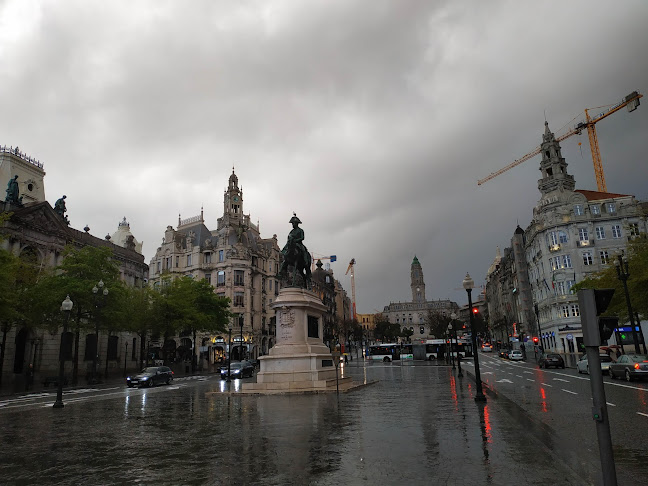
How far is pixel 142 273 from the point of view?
6731cm

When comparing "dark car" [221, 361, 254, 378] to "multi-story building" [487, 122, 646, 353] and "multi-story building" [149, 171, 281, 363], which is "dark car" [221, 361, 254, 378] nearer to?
"multi-story building" [149, 171, 281, 363]

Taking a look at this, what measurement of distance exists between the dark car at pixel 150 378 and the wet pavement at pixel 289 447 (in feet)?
55.7

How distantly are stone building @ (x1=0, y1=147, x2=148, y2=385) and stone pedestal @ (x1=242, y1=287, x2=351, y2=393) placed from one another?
2585 centimetres

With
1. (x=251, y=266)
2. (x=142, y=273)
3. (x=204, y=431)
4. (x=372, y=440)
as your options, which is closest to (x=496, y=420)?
(x=372, y=440)

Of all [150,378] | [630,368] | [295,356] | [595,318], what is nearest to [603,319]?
[595,318]

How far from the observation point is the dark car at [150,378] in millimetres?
33281

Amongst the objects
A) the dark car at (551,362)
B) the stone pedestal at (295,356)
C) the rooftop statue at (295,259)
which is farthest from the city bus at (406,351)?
the rooftop statue at (295,259)

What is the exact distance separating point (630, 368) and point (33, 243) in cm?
5320

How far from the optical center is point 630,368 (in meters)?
24.5

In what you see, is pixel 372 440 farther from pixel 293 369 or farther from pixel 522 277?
pixel 522 277

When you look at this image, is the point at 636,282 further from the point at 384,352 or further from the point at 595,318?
the point at 384,352

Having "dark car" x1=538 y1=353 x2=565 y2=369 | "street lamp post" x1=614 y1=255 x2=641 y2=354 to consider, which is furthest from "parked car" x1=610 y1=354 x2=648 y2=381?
"dark car" x1=538 y1=353 x2=565 y2=369

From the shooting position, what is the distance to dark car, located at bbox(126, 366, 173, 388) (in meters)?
33.3

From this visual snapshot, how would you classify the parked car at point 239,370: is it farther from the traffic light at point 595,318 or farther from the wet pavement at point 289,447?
the traffic light at point 595,318
